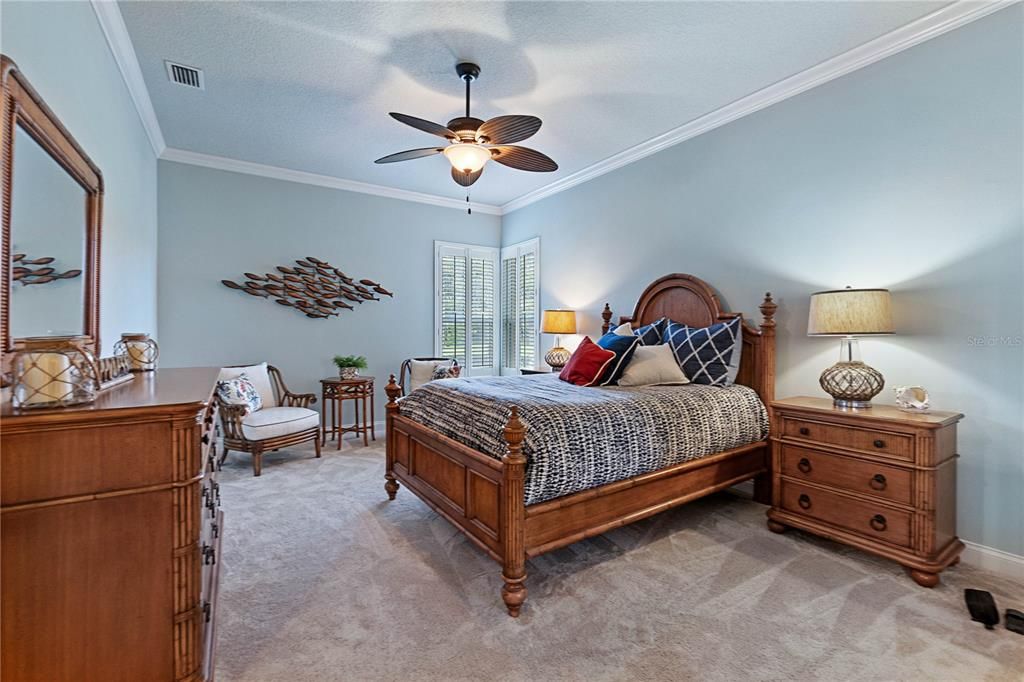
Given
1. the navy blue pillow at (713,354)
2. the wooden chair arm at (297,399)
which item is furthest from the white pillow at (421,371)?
the navy blue pillow at (713,354)

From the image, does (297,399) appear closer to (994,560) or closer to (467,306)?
(467,306)

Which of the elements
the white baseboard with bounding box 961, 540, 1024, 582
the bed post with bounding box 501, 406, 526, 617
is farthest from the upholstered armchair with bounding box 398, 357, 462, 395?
the white baseboard with bounding box 961, 540, 1024, 582

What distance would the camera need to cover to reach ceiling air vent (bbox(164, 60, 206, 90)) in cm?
298

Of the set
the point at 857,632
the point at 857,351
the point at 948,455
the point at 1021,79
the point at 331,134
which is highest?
the point at 331,134

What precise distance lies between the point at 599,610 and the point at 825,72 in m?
3.50

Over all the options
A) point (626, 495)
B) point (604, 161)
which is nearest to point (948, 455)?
point (626, 495)

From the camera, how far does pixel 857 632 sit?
191cm

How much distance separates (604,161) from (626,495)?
3407 mm

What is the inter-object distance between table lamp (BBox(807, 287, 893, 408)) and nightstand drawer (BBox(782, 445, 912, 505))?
13.0 inches

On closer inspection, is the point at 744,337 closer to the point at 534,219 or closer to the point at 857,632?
the point at 857,632

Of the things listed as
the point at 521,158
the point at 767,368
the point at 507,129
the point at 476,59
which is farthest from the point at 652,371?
the point at 476,59

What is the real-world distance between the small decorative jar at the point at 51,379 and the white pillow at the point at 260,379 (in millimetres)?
3297

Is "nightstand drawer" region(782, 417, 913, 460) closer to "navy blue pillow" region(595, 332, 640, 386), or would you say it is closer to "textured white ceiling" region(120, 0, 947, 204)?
"navy blue pillow" region(595, 332, 640, 386)

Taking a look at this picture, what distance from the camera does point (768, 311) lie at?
3.29 m
